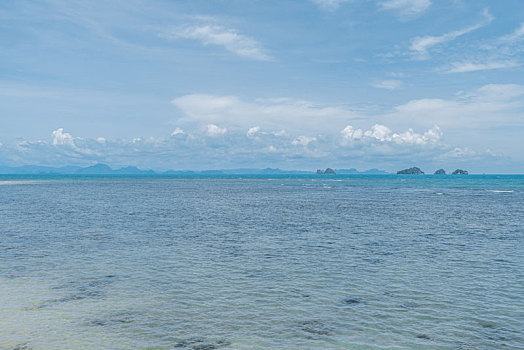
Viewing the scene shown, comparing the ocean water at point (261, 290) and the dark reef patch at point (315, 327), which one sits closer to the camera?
the ocean water at point (261, 290)

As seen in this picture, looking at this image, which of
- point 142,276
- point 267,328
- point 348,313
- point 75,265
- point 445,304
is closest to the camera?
point 267,328

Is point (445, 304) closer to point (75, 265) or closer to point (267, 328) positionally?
point (267, 328)

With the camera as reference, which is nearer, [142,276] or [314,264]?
[142,276]

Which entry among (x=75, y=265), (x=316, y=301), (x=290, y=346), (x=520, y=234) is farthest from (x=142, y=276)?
(x=520, y=234)

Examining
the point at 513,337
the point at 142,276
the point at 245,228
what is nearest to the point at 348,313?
the point at 513,337

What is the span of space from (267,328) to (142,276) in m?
9.78

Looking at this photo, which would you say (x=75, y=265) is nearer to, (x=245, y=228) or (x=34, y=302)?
(x=34, y=302)

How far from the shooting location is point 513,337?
44.3 feet

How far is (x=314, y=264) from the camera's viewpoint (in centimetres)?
2394

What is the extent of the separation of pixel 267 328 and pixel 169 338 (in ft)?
11.7

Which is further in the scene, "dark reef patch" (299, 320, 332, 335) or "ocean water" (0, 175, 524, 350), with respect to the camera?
"dark reef patch" (299, 320, 332, 335)

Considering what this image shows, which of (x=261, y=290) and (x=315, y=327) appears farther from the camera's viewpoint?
(x=261, y=290)

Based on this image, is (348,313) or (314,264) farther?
(314,264)

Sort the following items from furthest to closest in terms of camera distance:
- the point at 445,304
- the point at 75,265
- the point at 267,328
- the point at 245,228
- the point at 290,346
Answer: the point at 245,228 → the point at 75,265 → the point at 445,304 → the point at 267,328 → the point at 290,346
